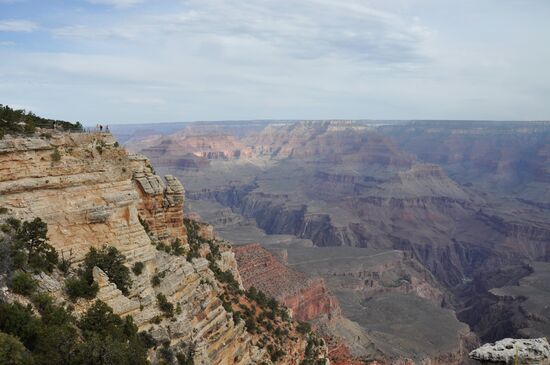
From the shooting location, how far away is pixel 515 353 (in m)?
12.2

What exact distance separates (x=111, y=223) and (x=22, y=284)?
5.01m

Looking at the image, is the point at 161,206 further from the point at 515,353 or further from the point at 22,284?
the point at 515,353

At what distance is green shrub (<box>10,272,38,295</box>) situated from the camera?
17.6 metres

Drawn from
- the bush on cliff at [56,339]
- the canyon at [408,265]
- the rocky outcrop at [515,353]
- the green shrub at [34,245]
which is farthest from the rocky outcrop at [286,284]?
the rocky outcrop at [515,353]

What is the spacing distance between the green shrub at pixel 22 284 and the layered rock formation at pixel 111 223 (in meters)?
0.76

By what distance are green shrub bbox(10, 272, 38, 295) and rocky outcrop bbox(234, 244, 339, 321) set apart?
50.3 metres

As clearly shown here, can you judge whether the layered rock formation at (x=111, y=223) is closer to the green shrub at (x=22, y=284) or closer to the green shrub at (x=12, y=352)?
the green shrub at (x=22, y=284)

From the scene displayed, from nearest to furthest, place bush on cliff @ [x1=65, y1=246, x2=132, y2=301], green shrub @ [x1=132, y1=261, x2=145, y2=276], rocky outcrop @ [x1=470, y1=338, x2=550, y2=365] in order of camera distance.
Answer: rocky outcrop @ [x1=470, y1=338, x2=550, y2=365], bush on cliff @ [x1=65, y1=246, x2=132, y2=301], green shrub @ [x1=132, y1=261, x2=145, y2=276]

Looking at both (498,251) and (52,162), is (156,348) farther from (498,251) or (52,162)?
(498,251)

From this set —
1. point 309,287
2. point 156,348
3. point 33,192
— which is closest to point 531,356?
point 156,348

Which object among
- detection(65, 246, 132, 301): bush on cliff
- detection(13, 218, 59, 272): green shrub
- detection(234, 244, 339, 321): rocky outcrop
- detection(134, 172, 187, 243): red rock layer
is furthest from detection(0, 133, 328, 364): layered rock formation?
detection(234, 244, 339, 321): rocky outcrop

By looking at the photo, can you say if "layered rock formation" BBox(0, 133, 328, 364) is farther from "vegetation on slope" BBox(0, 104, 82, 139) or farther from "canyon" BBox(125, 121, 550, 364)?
"canyon" BBox(125, 121, 550, 364)

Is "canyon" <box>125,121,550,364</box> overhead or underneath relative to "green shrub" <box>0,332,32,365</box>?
underneath

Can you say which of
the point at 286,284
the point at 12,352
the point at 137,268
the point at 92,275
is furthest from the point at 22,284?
the point at 286,284
